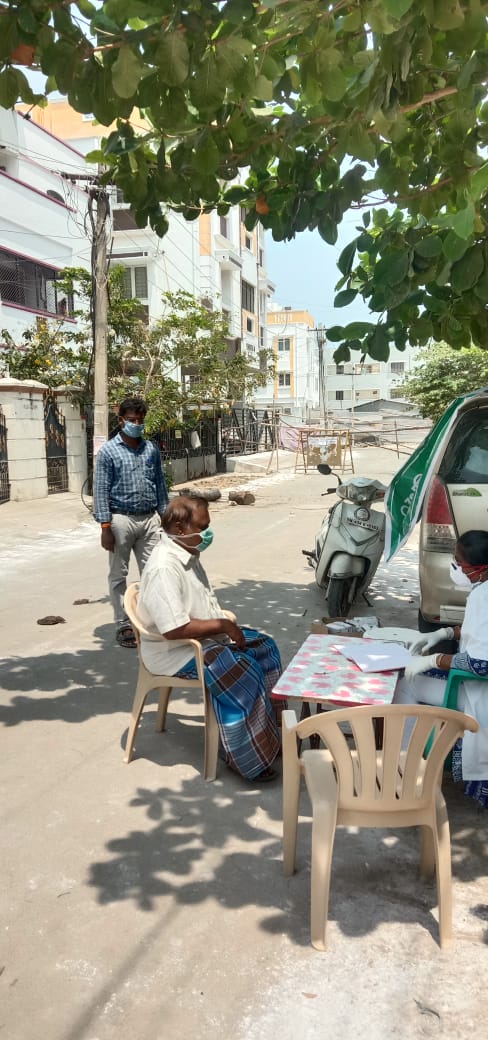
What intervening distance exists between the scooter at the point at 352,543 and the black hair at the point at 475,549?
10.1 ft

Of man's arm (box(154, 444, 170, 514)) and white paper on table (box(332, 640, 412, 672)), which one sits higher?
man's arm (box(154, 444, 170, 514))

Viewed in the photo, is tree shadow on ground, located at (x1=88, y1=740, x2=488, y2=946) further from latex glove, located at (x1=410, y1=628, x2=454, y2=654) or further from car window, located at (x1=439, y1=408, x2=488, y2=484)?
car window, located at (x1=439, y1=408, x2=488, y2=484)

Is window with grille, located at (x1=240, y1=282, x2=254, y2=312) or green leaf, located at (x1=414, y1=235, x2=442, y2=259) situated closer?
green leaf, located at (x1=414, y1=235, x2=442, y2=259)

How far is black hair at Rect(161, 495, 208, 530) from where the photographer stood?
376cm

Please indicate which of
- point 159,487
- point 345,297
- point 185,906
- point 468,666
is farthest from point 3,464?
point 468,666

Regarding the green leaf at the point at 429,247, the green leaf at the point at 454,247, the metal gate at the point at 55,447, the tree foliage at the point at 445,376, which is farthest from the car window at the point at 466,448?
the tree foliage at the point at 445,376

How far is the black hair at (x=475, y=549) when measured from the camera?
3.11 metres

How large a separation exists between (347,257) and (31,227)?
21.3 m

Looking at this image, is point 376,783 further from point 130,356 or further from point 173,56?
point 130,356

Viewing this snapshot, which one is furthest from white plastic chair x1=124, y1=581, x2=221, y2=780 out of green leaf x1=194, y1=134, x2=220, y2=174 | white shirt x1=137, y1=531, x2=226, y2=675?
green leaf x1=194, y1=134, x2=220, y2=174

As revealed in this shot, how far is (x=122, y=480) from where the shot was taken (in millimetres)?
5621

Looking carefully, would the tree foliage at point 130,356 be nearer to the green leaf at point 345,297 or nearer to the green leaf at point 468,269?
the green leaf at point 345,297

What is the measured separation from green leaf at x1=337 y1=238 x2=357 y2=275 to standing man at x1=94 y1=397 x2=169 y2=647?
1.96m

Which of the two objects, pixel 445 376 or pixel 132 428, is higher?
pixel 445 376
